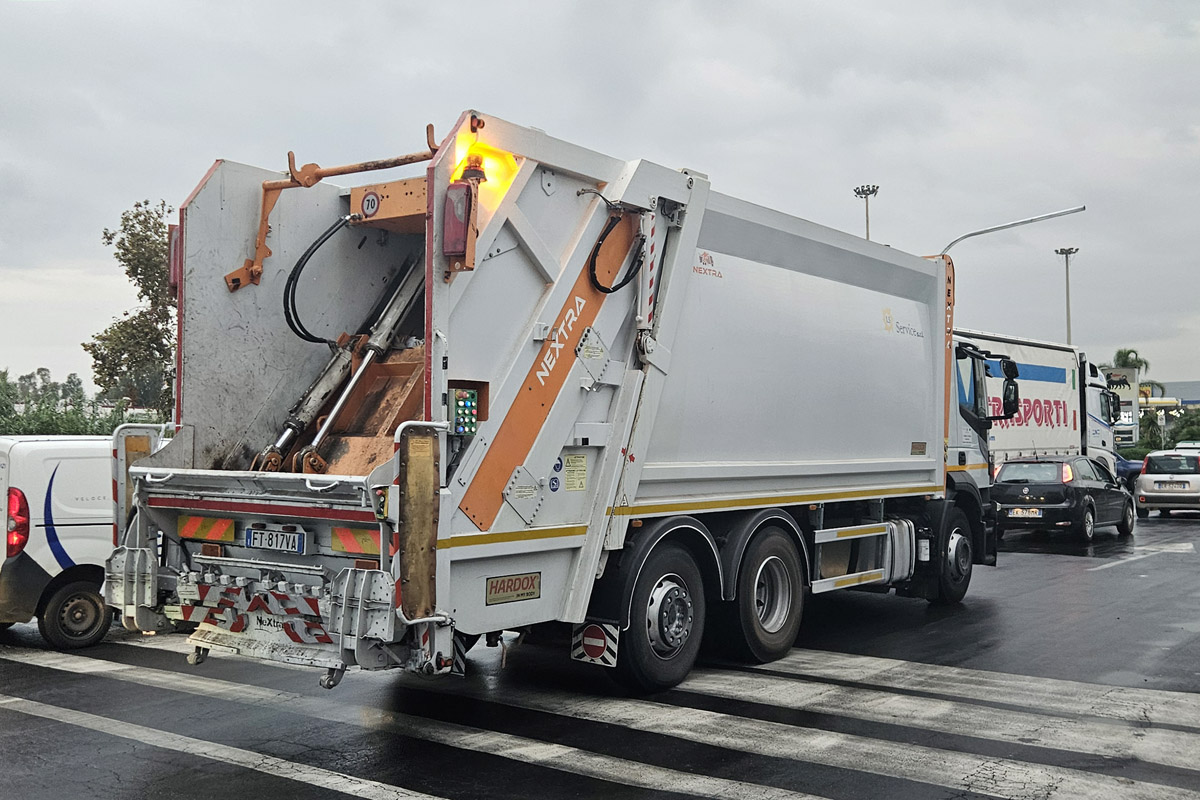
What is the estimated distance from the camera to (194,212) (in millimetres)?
6875

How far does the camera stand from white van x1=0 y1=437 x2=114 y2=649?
29.4 ft

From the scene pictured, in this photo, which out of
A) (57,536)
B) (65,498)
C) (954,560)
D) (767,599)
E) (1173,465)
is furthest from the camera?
(1173,465)

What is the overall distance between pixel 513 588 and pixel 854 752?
2.08 meters

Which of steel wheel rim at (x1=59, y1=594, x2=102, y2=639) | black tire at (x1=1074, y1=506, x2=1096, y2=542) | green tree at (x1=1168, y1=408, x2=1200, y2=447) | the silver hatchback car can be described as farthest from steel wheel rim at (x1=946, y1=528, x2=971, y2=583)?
green tree at (x1=1168, y1=408, x2=1200, y2=447)

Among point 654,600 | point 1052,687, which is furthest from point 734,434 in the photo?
point 1052,687

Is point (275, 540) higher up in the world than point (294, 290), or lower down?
lower down

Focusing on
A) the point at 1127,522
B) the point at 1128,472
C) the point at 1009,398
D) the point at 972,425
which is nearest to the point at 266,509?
the point at 972,425

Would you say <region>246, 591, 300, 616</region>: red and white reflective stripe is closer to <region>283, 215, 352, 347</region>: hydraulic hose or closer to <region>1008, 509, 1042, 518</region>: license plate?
<region>283, 215, 352, 347</region>: hydraulic hose

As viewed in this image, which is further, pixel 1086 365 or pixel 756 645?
pixel 1086 365

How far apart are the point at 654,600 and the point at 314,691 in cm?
248

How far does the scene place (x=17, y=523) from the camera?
29.4ft

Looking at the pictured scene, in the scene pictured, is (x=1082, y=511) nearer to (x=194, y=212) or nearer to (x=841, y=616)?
(x=841, y=616)

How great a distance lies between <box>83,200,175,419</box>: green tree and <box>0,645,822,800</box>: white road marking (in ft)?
57.3

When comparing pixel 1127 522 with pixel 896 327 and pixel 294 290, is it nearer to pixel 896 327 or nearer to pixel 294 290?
pixel 896 327
